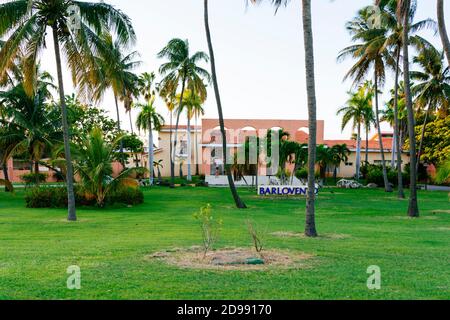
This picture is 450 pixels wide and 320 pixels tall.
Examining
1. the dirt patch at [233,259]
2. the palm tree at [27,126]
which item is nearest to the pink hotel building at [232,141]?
the palm tree at [27,126]

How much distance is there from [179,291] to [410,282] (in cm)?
326

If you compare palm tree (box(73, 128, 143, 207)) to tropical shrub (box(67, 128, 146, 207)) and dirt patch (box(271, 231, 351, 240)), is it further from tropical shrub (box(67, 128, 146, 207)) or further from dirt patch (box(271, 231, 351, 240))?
dirt patch (box(271, 231, 351, 240))

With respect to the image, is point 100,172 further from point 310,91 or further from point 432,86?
point 432,86

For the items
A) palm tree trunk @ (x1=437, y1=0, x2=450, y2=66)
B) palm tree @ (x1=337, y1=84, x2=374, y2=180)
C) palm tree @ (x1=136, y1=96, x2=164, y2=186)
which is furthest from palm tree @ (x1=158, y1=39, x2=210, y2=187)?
palm tree trunk @ (x1=437, y1=0, x2=450, y2=66)

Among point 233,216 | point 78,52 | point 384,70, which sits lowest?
point 233,216

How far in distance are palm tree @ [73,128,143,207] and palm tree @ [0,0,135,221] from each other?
4.95 metres

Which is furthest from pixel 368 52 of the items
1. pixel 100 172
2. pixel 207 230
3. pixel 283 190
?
pixel 207 230

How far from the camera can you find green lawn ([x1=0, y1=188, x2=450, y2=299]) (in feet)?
22.8

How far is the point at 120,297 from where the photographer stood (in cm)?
658

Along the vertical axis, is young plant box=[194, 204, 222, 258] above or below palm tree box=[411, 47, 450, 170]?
below

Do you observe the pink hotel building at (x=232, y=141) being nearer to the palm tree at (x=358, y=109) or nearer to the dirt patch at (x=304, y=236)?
the palm tree at (x=358, y=109)
